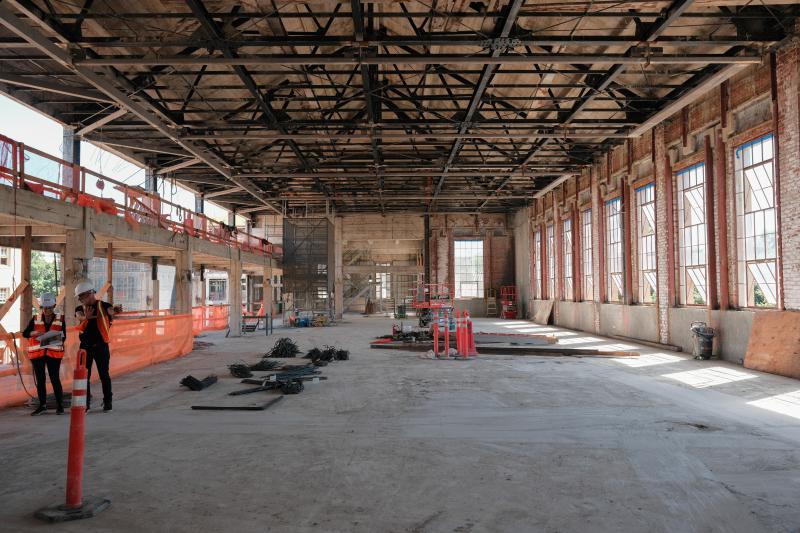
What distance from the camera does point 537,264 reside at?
32500 mm

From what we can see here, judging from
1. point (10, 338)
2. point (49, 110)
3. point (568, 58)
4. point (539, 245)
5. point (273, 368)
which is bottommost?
point (273, 368)

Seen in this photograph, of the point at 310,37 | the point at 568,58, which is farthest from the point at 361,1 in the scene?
the point at 568,58

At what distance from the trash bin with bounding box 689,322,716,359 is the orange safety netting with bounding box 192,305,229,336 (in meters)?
20.6

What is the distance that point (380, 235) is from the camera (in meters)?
37.2

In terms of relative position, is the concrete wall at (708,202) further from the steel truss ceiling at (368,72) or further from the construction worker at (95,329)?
the construction worker at (95,329)

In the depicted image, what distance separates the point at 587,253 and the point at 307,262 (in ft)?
55.7

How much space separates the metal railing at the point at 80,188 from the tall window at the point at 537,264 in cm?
2014

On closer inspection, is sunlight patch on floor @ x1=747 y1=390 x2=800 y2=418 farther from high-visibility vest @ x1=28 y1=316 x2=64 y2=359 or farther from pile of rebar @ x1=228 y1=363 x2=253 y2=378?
high-visibility vest @ x1=28 y1=316 x2=64 y2=359

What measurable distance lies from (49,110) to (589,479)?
2136 cm

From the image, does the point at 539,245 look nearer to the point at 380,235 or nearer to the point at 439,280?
the point at 439,280

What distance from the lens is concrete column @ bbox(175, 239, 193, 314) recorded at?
61.2ft

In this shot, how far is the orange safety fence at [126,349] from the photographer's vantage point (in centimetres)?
873

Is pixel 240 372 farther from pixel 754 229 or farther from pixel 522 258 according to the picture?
pixel 522 258

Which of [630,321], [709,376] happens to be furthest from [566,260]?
[709,376]
